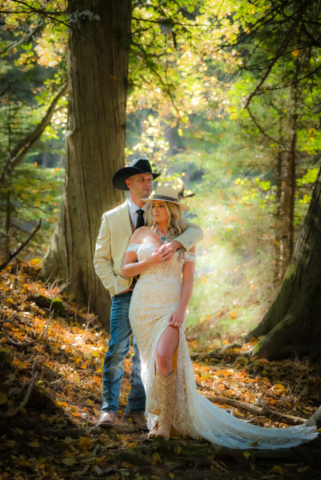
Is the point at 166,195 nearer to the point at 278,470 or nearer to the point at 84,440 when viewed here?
the point at 84,440

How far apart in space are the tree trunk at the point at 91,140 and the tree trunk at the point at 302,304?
269 centimetres

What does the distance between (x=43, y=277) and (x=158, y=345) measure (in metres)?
3.77

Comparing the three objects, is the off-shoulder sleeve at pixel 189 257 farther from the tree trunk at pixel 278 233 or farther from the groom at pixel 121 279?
the tree trunk at pixel 278 233

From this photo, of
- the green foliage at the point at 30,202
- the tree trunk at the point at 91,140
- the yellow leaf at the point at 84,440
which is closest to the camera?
the yellow leaf at the point at 84,440

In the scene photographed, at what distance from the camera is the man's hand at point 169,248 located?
3.75 m

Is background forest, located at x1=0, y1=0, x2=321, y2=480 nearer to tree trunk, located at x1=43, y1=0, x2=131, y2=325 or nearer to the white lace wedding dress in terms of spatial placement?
tree trunk, located at x1=43, y1=0, x2=131, y2=325

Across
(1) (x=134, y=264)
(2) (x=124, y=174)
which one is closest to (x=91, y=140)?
(2) (x=124, y=174)

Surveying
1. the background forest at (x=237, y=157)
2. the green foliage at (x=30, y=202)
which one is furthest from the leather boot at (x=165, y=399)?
the background forest at (x=237, y=157)

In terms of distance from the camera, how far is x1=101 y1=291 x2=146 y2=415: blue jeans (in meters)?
4.03

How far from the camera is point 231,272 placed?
32.1 feet

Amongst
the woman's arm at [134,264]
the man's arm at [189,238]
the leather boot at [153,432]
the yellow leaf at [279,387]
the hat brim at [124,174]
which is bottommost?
the yellow leaf at [279,387]

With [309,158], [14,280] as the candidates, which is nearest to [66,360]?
[14,280]

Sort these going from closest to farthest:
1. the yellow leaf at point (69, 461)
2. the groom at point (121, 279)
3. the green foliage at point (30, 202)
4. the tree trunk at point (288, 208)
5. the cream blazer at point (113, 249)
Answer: the yellow leaf at point (69, 461)
the groom at point (121, 279)
the cream blazer at point (113, 249)
the green foliage at point (30, 202)
the tree trunk at point (288, 208)

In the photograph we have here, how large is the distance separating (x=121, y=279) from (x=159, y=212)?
0.79m
